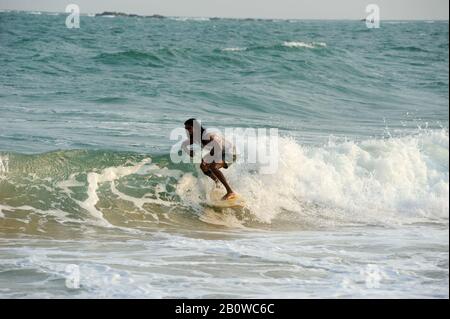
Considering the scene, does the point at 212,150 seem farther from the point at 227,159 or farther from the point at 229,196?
the point at 229,196

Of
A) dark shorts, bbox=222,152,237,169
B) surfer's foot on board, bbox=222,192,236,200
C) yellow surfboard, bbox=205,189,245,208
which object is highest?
dark shorts, bbox=222,152,237,169

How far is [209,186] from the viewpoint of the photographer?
10758 millimetres

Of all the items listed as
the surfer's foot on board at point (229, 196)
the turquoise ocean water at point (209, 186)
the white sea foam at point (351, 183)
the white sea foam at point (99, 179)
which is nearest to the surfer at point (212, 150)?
the surfer's foot on board at point (229, 196)

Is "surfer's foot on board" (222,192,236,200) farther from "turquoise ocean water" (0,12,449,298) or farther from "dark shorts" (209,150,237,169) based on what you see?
"dark shorts" (209,150,237,169)

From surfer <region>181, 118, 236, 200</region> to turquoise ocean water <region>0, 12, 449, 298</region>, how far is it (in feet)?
1.72

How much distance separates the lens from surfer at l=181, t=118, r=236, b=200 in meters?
9.64

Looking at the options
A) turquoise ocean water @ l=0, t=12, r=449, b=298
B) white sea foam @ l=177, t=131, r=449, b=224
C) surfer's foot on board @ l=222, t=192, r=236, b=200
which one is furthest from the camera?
white sea foam @ l=177, t=131, r=449, b=224

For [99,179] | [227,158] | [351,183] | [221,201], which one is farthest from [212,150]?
[351,183]

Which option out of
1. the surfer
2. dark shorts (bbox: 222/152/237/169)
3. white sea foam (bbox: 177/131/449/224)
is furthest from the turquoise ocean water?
dark shorts (bbox: 222/152/237/169)

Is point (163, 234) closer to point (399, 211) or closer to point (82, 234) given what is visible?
point (82, 234)

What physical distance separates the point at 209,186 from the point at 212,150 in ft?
3.53

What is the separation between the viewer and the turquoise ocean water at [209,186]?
22.5 ft

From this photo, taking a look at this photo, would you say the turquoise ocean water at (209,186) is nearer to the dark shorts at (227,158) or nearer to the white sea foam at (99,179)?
the white sea foam at (99,179)

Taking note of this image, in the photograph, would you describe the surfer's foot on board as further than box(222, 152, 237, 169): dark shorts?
Yes
